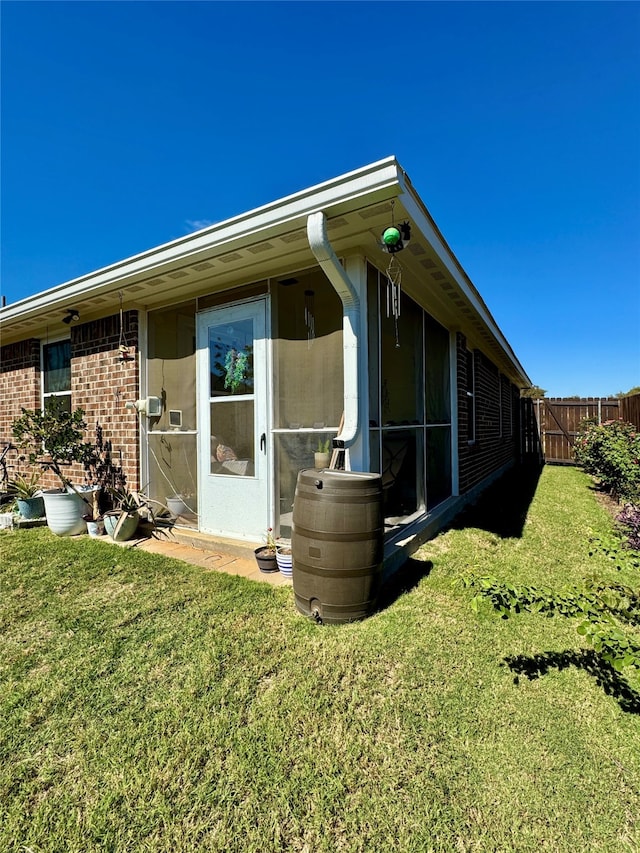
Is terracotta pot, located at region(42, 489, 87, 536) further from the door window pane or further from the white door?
the door window pane

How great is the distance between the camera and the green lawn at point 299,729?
1249 mm

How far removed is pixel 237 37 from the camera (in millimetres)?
4520

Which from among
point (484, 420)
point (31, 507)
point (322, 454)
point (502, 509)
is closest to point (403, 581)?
point (322, 454)

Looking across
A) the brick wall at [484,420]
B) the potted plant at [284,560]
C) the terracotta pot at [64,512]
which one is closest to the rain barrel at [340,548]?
the potted plant at [284,560]

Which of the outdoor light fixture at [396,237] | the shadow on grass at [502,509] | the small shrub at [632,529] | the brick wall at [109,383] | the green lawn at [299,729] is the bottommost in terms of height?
the green lawn at [299,729]

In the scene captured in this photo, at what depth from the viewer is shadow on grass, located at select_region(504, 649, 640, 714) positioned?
1.89 meters

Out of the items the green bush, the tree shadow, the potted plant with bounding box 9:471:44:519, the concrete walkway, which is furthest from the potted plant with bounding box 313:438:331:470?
the green bush

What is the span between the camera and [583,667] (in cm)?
209

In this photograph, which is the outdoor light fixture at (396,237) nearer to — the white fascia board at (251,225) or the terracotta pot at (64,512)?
the white fascia board at (251,225)

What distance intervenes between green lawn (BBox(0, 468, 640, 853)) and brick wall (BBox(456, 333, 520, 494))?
11.4 feet

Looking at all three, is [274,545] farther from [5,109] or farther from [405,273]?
[5,109]

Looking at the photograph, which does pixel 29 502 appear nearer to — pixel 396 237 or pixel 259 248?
pixel 259 248

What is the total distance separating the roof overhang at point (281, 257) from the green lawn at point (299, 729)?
2718 millimetres

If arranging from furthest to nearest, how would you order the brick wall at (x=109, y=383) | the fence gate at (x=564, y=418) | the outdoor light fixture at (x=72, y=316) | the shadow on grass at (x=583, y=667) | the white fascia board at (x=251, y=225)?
the fence gate at (x=564, y=418)
the outdoor light fixture at (x=72, y=316)
the brick wall at (x=109, y=383)
the white fascia board at (x=251, y=225)
the shadow on grass at (x=583, y=667)
